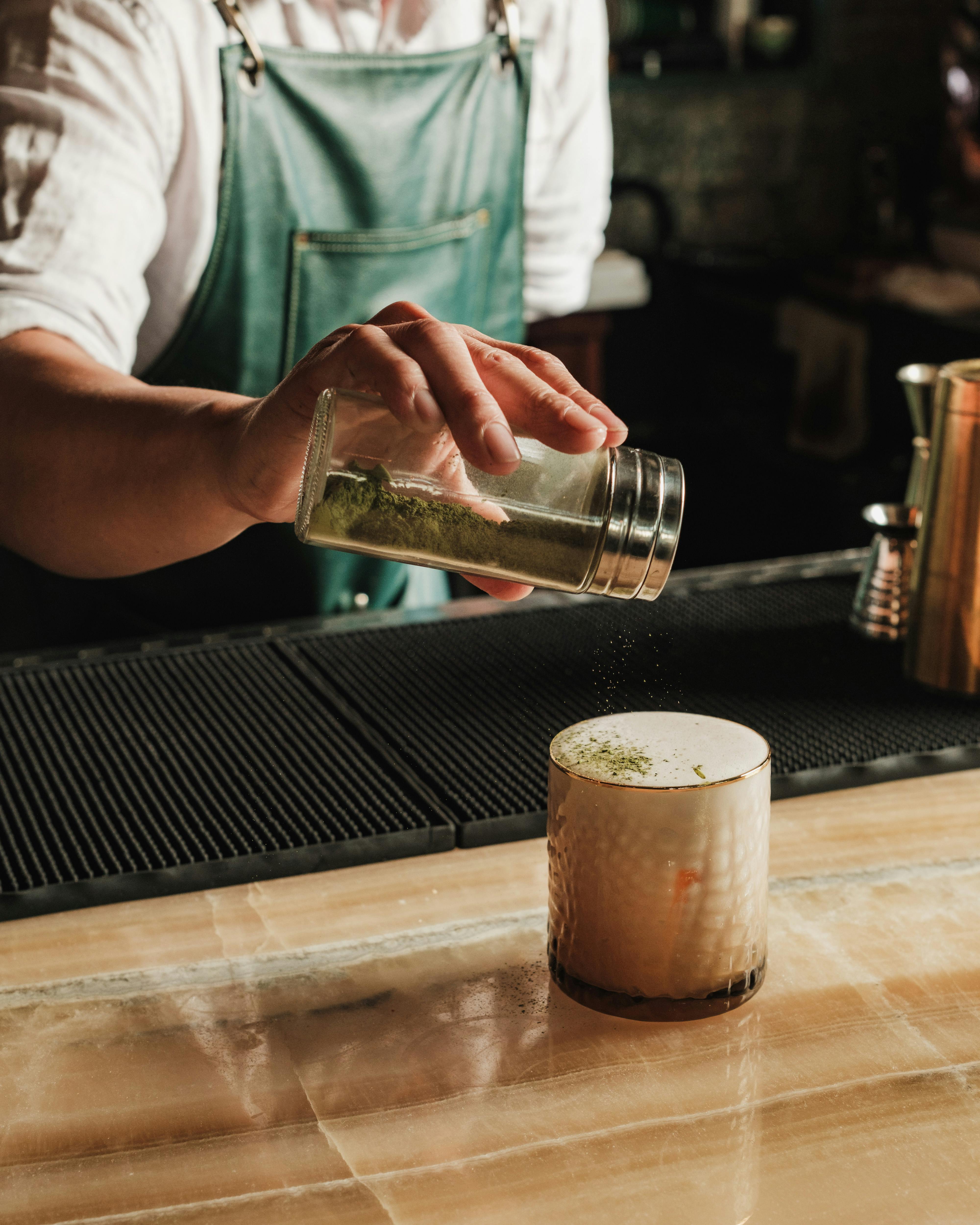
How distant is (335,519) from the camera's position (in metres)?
0.69

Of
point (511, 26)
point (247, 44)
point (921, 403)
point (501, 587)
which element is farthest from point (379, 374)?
point (511, 26)

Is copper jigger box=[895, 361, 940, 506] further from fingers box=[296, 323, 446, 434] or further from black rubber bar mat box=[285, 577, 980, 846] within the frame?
fingers box=[296, 323, 446, 434]

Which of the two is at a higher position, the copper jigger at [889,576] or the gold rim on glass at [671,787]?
the gold rim on glass at [671,787]

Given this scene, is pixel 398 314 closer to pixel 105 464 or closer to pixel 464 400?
pixel 464 400

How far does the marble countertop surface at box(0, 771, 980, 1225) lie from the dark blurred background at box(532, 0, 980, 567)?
2320 mm

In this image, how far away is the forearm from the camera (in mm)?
949

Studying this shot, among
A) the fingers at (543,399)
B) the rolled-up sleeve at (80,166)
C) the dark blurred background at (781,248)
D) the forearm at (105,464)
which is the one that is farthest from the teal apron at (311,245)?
the dark blurred background at (781,248)

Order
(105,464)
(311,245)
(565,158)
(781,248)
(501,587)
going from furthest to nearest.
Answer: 1. (781,248)
2. (565,158)
3. (311,245)
4. (105,464)
5. (501,587)

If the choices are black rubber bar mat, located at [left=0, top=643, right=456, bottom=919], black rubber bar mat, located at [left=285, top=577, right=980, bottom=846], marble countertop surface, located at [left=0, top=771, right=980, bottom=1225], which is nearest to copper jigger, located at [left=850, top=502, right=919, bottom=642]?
black rubber bar mat, located at [left=285, top=577, right=980, bottom=846]

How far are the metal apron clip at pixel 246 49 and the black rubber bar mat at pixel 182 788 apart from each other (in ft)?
1.99

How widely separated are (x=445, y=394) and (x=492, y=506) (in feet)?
0.20

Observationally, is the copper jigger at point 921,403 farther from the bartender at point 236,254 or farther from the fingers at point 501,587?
the fingers at point 501,587

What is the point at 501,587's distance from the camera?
79cm

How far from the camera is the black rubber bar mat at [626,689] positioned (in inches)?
36.9
